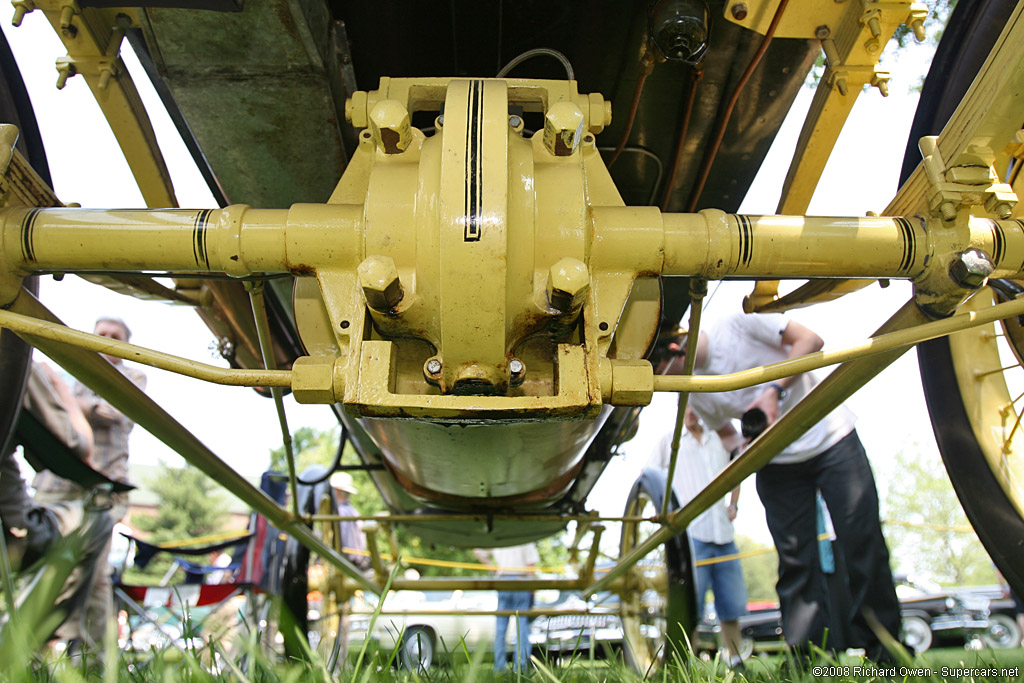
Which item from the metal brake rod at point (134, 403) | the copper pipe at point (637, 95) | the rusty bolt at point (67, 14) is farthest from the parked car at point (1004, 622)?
the rusty bolt at point (67, 14)

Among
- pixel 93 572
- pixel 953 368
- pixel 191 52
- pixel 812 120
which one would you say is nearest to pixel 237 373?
pixel 191 52

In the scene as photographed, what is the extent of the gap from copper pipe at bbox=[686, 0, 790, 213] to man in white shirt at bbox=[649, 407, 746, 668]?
2.49 metres

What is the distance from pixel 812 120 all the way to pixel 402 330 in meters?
1.18

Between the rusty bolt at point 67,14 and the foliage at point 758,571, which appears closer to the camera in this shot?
the rusty bolt at point 67,14

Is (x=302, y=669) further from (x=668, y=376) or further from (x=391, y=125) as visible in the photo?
(x=391, y=125)

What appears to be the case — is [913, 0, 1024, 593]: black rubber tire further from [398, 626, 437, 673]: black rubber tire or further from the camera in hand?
[398, 626, 437, 673]: black rubber tire

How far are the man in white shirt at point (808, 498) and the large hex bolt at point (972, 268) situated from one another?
1648mm

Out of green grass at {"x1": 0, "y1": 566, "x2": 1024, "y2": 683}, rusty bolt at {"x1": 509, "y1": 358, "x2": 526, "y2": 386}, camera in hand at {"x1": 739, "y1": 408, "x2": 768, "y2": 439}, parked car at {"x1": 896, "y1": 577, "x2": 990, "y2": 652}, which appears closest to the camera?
green grass at {"x1": 0, "y1": 566, "x2": 1024, "y2": 683}

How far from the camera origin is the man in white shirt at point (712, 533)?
456 cm

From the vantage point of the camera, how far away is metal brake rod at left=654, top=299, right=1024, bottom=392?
3.89ft

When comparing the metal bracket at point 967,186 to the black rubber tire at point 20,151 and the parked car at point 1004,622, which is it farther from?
the parked car at point 1004,622

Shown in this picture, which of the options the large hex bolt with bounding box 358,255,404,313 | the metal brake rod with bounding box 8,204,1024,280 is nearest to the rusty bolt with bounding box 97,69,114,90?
the metal brake rod with bounding box 8,204,1024,280

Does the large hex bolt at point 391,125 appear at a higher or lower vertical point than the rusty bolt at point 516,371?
higher

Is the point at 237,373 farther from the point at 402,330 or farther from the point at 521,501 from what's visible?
the point at 521,501
